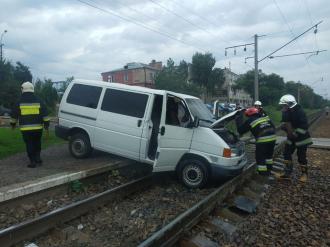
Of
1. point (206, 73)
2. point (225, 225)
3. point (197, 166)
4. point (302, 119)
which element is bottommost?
point (225, 225)

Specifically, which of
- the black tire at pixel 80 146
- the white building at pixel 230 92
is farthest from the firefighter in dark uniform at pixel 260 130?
the white building at pixel 230 92

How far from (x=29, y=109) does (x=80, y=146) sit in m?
1.79

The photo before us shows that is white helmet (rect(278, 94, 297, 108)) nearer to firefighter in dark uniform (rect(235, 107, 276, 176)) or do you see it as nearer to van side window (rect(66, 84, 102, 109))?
firefighter in dark uniform (rect(235, 107, 276, 176))

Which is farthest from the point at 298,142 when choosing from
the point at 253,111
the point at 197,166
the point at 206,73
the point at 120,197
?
the point at 206,73

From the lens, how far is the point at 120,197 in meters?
7.05

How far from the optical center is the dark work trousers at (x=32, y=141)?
7.78 metres

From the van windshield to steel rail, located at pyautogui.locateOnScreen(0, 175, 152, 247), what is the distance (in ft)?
7.03

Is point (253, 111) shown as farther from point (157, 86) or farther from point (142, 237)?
point (157, 86)

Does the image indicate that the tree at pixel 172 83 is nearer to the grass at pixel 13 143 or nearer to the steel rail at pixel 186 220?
the grass at pixel 13 143

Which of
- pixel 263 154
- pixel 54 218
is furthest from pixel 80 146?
pixel 263 154

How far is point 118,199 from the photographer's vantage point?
6.98m

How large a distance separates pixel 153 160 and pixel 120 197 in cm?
139

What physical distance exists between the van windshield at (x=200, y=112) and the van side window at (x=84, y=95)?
7.58 feet

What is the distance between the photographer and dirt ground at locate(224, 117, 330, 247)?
5.46m
